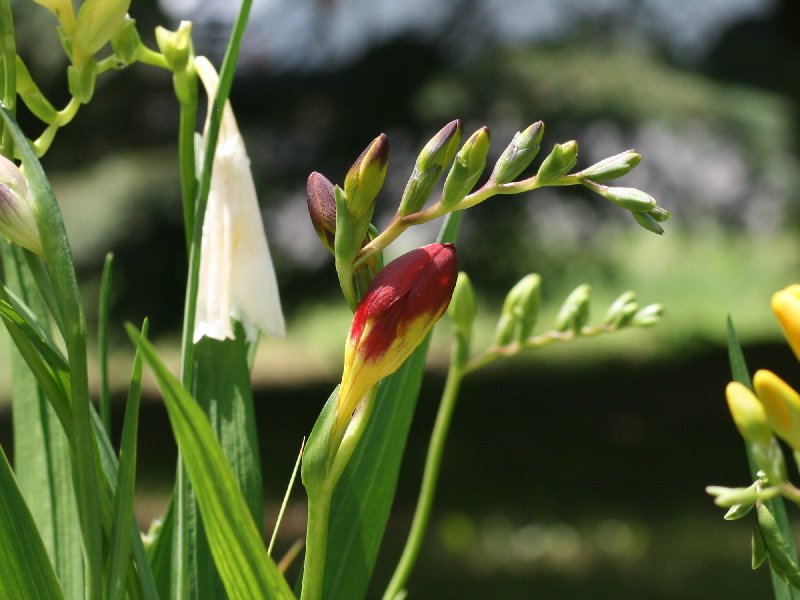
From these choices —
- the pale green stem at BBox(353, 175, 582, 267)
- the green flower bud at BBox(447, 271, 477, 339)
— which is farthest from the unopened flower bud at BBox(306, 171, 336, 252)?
the green flower bud at BBox(447, 271, 477, 339)

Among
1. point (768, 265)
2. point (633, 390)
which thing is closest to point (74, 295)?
point (633, 390)

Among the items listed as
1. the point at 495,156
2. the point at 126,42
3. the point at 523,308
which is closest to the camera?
the point at 126,42

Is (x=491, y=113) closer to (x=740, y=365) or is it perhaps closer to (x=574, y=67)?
(x=574, y=67)

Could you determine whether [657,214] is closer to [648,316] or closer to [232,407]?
[232,407]

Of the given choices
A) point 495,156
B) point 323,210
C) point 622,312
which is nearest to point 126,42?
point 323,210

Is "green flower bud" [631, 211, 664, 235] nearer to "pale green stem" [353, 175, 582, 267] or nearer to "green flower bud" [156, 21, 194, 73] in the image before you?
"pale green stem" [353, 175, 582, 267]

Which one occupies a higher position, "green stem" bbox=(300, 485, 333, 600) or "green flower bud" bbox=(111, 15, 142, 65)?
"green flower bud" bbox=(111, 15, 142, 65)

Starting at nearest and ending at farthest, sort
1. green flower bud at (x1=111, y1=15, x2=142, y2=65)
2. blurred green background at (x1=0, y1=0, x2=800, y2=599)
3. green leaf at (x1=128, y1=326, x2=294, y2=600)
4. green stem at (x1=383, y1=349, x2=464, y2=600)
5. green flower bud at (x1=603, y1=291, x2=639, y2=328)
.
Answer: green leaf at (x1=128, y1=326, x2=294, y2=600) < green flower bud at (x1=111, y1=15, x2=142, y2=65) < green stem at (x1=383, y1=349, x2=464, y2=600) < green flower bud at (x1=603, y1=291, x2=639, y2=328) < blurred green background at (x1=0, y1=0, x2=800, y2=599)
